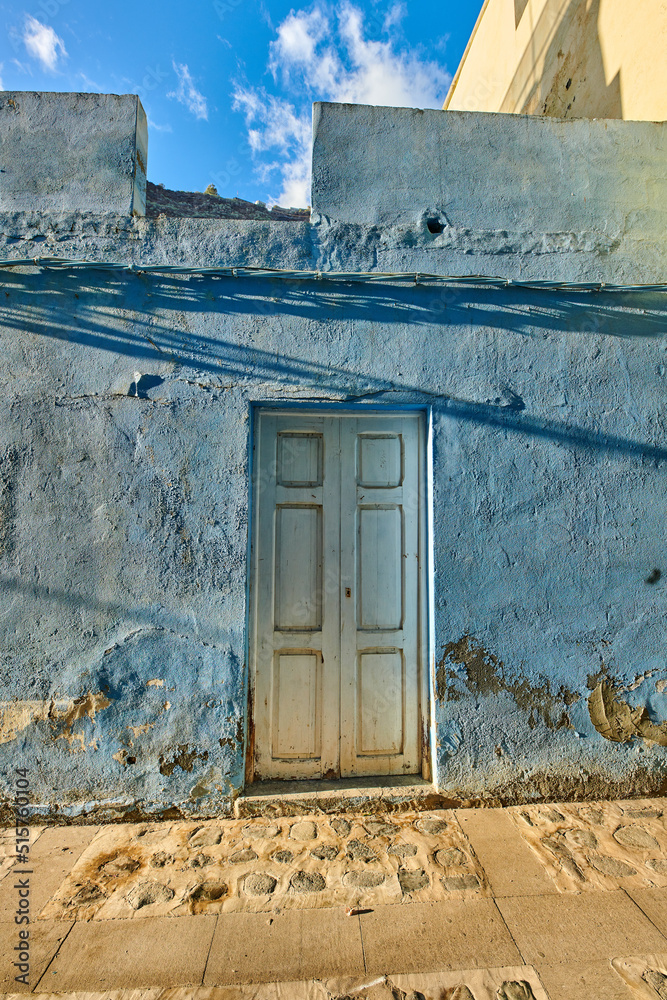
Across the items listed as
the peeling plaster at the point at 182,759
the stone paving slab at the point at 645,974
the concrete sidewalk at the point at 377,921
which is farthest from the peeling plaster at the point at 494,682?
the peeling plaster at the point at 182,759

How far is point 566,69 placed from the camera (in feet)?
16.6

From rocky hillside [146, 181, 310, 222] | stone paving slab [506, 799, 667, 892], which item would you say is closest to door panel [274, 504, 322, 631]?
stone paving slab [506, 799, 667, 892]

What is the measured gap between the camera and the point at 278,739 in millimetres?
3389

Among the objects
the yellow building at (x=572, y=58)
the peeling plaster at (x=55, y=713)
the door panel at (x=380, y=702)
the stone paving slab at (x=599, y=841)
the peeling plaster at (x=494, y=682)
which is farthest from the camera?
the yellow building at (x=572, y=58)

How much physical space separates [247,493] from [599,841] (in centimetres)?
262

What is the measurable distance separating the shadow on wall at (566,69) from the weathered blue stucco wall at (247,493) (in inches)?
78.0

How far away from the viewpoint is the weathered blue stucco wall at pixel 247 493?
3.20 metres

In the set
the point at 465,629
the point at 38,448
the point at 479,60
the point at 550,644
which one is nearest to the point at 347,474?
the point at 465,629

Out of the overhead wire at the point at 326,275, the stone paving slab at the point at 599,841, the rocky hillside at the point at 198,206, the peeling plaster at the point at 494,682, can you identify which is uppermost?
the rocky hillside at the point at 198,206

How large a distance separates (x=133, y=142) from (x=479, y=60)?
20.1 feet

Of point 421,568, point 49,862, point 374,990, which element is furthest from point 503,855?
point 49,862

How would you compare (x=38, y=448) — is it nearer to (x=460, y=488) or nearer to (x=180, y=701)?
(x=180, y=701)

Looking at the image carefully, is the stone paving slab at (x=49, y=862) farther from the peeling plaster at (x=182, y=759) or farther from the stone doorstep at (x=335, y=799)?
the stone doorstep at (x=335, y=799)

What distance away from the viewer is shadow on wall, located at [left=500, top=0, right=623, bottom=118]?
4.53 m
